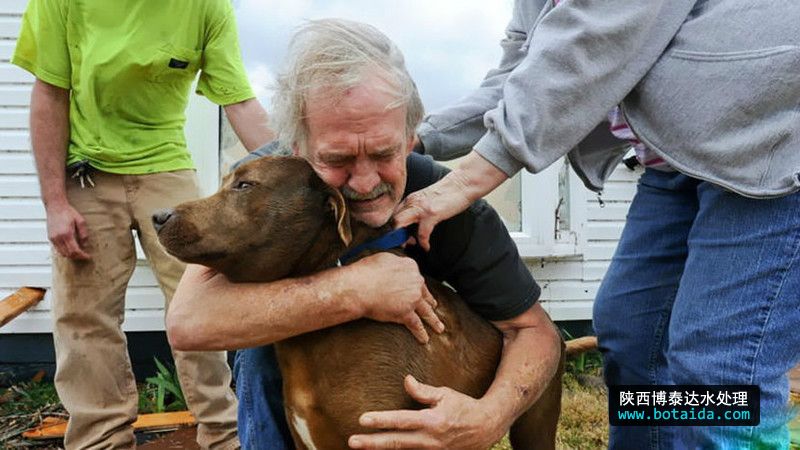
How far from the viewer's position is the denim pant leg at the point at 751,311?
6.05 ft

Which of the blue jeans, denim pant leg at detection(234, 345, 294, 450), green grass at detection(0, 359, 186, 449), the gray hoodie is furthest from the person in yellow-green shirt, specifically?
the blue jeans

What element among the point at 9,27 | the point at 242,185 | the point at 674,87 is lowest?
the point at 9,27

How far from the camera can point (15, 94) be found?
529 cm

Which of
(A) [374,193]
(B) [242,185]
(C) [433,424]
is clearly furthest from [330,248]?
(C) [433,424]

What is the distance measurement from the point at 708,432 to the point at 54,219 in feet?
9.63

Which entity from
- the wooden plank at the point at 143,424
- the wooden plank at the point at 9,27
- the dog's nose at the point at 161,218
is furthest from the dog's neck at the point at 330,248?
the wooden plank at the point at 9,27

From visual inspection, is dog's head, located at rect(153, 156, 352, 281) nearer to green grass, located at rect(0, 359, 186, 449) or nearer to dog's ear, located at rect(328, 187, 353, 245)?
dog's ear, located at rect(328, 187, 353, 245)

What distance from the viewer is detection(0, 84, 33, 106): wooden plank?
17.4 feet

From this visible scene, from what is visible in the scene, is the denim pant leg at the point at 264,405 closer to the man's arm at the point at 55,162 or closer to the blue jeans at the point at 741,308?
the blue jeans at the point at 741,308

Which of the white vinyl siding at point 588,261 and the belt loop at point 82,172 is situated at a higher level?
the belt loop at point 82,172

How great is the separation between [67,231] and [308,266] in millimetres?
1863

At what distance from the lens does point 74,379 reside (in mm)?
3695

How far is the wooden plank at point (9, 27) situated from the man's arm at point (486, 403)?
438 centimetres

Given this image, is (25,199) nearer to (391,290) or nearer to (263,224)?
(263,224)
